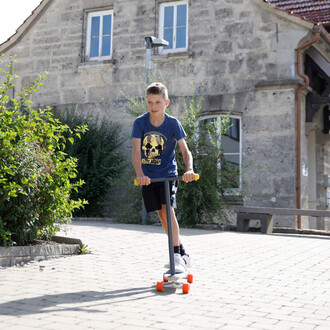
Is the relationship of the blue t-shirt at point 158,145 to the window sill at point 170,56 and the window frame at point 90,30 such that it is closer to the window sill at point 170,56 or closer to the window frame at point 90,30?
the window sill at point 170,56

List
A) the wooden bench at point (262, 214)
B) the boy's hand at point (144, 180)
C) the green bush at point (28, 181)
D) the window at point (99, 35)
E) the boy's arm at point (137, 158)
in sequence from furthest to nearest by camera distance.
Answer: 1. the window at point (99, 35)
2. the wooden bench at point (262, 214)
3. the green bush at point (28, 181)
4. the boy's arm at point (137, 158)
5. the boy's hand at point (144, 180)

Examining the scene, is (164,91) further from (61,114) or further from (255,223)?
(61,114)

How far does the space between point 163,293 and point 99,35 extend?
11559 millimetres

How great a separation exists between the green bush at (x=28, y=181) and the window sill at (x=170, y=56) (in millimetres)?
7682

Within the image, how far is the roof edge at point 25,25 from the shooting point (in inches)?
617

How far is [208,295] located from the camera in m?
4.48

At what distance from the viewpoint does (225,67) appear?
13.3 meters

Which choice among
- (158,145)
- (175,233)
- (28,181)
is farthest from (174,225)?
(28,181)

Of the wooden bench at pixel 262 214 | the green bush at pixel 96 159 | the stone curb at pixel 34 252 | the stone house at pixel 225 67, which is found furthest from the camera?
the green bush at pixel 96 159

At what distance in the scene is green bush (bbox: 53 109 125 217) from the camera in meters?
13.3

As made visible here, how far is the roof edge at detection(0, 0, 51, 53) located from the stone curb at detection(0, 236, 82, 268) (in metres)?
10.5

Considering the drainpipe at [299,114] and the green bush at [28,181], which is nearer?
the green bush at [28,181]

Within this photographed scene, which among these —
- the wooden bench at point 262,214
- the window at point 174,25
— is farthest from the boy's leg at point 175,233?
the window at point 174,25

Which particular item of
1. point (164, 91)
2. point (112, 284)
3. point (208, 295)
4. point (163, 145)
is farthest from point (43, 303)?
point (164, 91)
